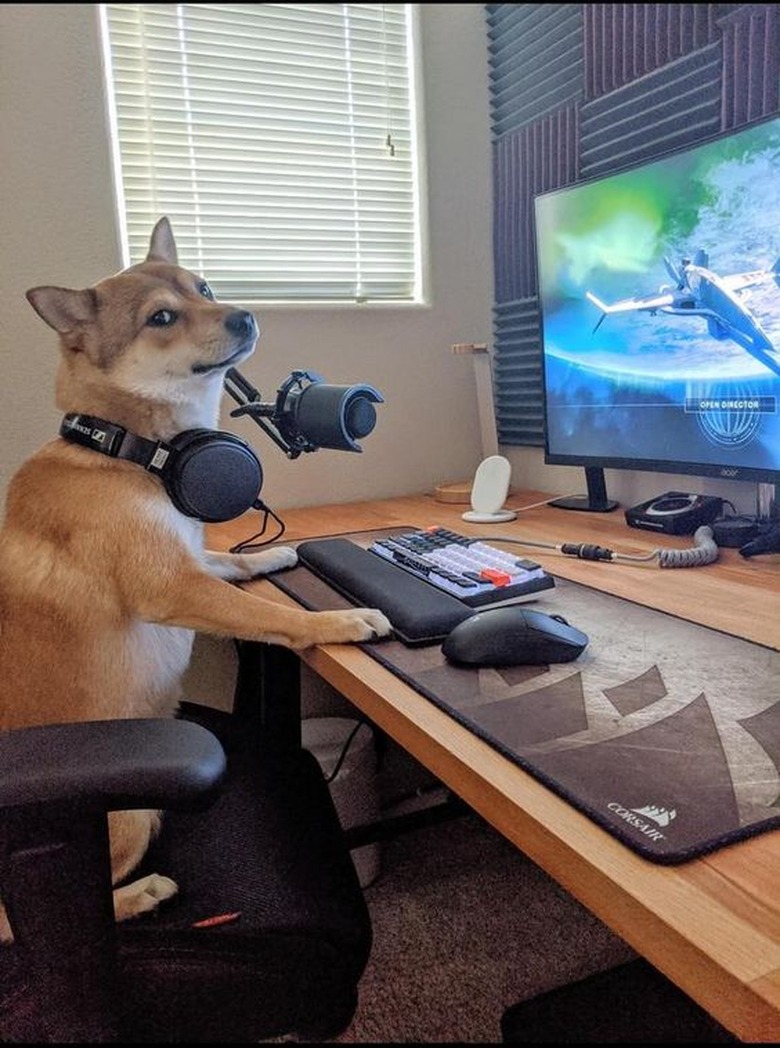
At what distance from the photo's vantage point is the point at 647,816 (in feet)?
1.69

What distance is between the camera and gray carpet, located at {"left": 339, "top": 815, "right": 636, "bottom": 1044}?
1354 mm

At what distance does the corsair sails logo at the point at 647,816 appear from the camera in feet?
1.63

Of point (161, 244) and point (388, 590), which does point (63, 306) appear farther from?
point (388, 590)

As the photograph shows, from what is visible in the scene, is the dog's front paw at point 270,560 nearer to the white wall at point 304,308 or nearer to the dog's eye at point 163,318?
the dog's eye at point 163,318

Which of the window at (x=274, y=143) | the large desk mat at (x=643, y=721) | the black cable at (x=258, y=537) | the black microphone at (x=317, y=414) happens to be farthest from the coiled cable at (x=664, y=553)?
the window at (x=274, y=143)

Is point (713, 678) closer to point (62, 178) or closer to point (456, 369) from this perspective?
point (456, 369)

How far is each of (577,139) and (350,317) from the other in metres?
0.66

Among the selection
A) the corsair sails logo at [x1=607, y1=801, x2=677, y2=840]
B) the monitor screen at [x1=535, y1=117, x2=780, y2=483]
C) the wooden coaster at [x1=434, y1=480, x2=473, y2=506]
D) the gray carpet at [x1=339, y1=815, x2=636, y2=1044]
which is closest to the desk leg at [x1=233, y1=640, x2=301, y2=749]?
the gray carpet at [x1=339, y1=815, x2=636, y2=1044]

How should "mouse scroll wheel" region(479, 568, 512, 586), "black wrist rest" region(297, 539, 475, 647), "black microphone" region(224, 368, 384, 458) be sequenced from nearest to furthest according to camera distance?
"black wrist rest" region(297, 539, 475, 647) < "mouse scroll wheel" region(479, 568, 512, 586) < "black microphone" region(224, 368, 384, 458)

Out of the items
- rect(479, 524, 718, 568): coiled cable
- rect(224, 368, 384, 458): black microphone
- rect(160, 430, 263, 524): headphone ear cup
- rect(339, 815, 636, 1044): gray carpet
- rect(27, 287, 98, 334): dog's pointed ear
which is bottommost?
rect(339, 815, 636, 1044): gray carpet

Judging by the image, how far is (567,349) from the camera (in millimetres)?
1543

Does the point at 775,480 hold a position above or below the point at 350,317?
below

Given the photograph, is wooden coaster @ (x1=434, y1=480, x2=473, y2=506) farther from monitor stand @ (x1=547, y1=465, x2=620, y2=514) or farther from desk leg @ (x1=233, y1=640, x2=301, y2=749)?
desk leg @ (x1=233, y1=640, x2=301, y2=749)

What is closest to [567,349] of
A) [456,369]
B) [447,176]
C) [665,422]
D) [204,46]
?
[665,422]
